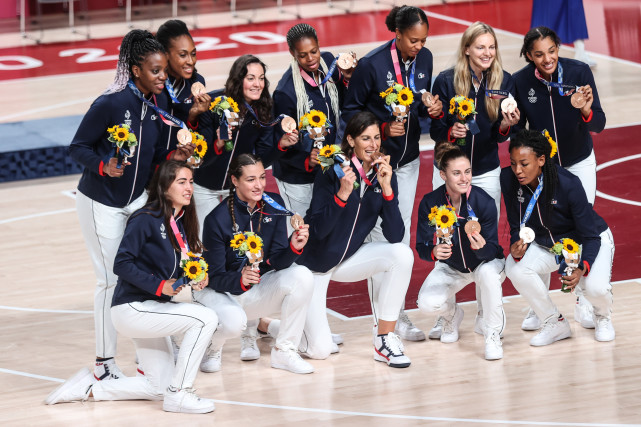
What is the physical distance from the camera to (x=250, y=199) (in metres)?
7.72

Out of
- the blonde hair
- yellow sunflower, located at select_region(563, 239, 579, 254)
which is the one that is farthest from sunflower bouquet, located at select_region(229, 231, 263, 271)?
yellow sunflower, located at select_region(563, 239, 579, 254)

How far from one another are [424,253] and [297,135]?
119 cm

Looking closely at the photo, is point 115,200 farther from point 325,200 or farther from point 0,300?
point 0,300

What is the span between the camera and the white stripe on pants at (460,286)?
7918 millimetres

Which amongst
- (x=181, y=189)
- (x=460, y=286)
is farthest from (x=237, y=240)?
→ (x=460, y=286)

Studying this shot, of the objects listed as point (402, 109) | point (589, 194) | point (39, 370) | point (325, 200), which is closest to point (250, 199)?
point (325, 200)

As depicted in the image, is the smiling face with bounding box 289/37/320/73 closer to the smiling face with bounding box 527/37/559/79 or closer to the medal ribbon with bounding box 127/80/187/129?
the medal ribbon with bounding box 127/80/187/129

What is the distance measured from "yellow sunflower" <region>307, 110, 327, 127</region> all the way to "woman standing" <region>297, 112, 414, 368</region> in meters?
0.20

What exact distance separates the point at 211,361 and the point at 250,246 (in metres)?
0.96

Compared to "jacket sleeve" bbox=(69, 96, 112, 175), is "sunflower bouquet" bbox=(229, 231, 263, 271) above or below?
below

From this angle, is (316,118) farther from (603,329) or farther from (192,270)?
(603,329)

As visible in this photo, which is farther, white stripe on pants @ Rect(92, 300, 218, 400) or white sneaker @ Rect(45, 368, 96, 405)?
white sneaker @ Rect(45, 368, 96, 405)

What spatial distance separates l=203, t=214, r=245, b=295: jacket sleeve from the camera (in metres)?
7.62

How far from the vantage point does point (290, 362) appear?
7809 mm
